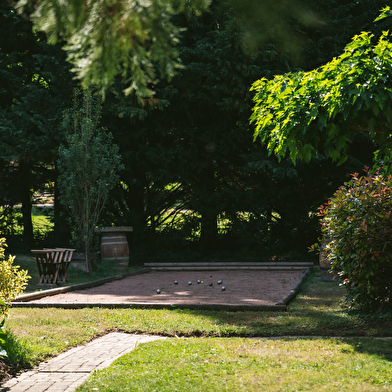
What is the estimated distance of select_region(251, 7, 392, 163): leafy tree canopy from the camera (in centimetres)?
422

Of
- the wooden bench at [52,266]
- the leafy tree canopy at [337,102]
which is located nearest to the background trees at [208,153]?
the wooden bench at [52,266]

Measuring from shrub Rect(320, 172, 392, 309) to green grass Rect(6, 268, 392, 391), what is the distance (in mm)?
371

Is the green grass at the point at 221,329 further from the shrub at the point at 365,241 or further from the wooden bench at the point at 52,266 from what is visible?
the wooden bench at the point at 52,266

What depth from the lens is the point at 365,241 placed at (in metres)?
5.70

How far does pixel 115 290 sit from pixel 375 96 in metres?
6.57

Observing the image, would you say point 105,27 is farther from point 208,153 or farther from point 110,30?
point 208,153

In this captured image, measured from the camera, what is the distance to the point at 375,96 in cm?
413

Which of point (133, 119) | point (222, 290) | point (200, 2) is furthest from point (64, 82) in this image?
point (200, 2)

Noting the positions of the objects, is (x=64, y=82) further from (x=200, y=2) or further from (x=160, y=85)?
(x=200, y=2)

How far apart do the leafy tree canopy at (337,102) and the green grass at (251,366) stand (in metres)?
2.04

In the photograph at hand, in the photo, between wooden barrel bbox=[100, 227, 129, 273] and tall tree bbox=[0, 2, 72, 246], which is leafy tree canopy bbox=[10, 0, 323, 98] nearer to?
wooden barrel bbox=[100, 227, 129, 273]

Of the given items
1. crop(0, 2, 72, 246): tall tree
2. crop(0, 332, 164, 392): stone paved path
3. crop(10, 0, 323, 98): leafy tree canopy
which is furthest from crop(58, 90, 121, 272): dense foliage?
crop(10, 0, 323, 98): leafy tree canopy

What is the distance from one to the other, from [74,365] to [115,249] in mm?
7806

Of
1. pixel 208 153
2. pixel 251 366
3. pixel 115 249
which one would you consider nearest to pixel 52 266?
pixel 115 249
